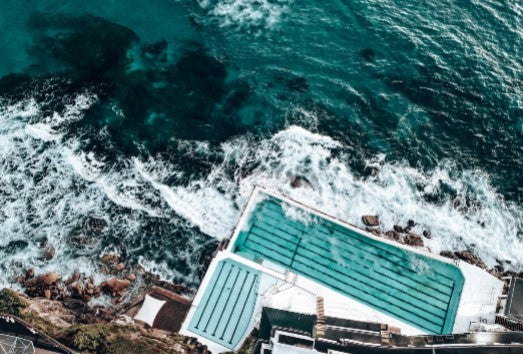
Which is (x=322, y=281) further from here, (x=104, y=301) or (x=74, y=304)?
(x=74, y=304)

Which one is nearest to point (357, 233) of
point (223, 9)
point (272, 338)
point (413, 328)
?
point (413, 328)

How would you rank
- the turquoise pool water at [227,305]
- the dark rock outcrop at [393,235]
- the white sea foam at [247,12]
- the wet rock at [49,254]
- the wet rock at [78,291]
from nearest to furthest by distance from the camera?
the turquoise pool water at [227,305], the wet rock at [78,291], the wet rock at [49,254], the dark rock outcrop at [393,235], the white sea foam at [247,12]

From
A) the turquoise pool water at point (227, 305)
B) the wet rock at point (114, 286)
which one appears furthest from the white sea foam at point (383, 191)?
the wet rock at point (114, 286)

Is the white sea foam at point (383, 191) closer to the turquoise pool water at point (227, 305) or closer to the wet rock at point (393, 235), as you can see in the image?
the wet rock at point (393, 235)

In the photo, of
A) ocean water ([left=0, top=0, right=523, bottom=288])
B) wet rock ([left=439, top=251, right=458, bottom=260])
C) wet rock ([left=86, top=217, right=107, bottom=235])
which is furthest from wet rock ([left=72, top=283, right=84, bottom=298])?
wet rock ([left=439, top=251, right=458, bottom=260])

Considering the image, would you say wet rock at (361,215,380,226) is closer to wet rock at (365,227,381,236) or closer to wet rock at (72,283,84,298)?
wet rock at (365,227,381,236)

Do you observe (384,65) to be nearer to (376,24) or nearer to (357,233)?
(376,24)
